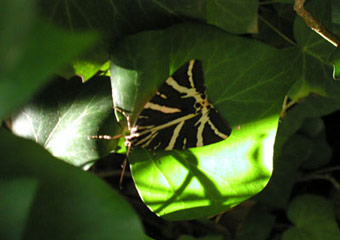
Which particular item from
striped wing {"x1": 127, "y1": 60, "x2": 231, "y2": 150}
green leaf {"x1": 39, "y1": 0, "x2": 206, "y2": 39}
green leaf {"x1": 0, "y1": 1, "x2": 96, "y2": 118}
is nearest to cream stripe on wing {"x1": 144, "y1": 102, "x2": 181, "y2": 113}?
striped wing {"x1": 127, "y1": 60, "x2": 231, "y2": 150}

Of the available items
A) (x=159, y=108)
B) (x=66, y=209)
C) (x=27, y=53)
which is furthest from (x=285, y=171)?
(x=27, y=53)

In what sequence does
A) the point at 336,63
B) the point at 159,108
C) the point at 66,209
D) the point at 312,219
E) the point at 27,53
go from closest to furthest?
the point at 27,53 < the point at 66,209 < the point at 336,63 < the point at 159,108 < the point at 312,219

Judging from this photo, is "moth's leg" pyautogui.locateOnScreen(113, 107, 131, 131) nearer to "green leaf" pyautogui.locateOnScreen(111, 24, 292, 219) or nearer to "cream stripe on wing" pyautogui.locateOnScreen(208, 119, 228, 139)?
"green leaf" pyautogui.locateOnScreen(111, 24, 292, 219)

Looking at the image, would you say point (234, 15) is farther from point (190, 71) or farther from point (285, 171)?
point (285, 171)

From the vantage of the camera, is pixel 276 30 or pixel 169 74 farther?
pixel 276 30

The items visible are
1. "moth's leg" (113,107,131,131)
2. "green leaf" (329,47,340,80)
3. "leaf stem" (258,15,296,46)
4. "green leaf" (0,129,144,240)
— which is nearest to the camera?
"green leaf" (0,129,144,240)

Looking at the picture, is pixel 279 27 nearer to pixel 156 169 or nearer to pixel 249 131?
pixel 249 131

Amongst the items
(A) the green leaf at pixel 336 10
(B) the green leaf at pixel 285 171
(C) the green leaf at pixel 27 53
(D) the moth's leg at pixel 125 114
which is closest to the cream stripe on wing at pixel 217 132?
(D) the moth's leg at pixel 125 114
